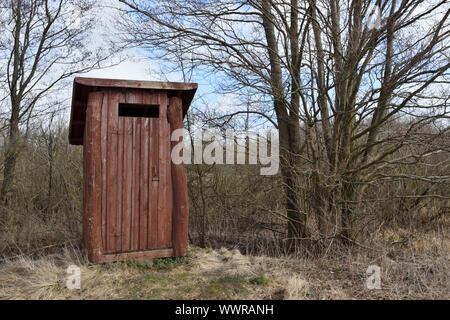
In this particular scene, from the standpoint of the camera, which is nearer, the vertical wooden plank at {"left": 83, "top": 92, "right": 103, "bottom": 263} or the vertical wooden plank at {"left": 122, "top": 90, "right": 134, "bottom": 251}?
the vertical wooden plank at {"left": 83, "top": 92, "right": 103, "bottom": 263}

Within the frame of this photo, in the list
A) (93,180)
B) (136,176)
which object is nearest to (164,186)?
(136,176)

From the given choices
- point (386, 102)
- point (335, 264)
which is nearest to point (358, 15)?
point (386, 102)

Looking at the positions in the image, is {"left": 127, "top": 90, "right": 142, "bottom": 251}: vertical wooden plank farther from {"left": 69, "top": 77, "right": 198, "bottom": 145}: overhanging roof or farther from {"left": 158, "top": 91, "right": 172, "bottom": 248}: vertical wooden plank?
{"left": 158, "top": 91, "right": 172, "bottom": 248}: vertical wooden plank

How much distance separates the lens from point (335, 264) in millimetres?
5547

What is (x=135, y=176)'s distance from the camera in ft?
17.2

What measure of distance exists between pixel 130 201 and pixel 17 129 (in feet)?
26.7

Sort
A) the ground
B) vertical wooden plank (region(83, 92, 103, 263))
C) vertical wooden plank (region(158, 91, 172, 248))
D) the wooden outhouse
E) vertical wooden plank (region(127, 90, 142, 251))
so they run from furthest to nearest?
vertical wooden plank (region(158, 91, 172, 248)), vertical wooden plank (region(127, 90, 142, 251)), the wooden outhouse, vertical wooden plank (region(83, 92, 103, 263)), the ground

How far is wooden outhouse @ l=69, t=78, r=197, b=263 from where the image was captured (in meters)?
5.03

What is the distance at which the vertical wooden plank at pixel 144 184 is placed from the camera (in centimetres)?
519

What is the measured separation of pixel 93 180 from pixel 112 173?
295mm

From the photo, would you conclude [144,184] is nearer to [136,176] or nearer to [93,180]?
[136,176]

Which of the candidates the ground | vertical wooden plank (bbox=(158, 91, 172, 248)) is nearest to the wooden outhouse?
vertical wooden plank (bbox=(158, 91, 172, 248))

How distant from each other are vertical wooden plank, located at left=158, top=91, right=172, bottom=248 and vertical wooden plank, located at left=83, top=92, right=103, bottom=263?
0.91m
